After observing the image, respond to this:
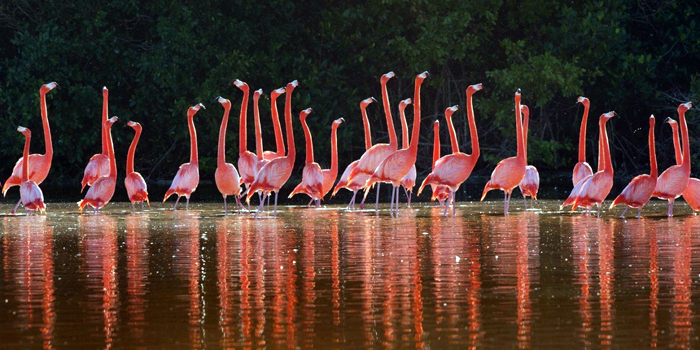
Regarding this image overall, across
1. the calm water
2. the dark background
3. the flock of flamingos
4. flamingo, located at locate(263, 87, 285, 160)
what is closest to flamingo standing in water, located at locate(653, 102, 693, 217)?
the flock of flamingos

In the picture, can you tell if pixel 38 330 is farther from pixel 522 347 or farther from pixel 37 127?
pixel 37 127

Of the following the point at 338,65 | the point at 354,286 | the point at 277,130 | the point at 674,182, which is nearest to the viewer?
the point at 354,286

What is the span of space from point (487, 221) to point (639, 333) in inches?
282

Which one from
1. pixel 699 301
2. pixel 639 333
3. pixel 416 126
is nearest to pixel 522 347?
pixel 639 333

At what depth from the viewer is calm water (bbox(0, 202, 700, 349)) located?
6258mm

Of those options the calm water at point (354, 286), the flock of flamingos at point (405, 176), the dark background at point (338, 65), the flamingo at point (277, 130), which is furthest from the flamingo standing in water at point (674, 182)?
the dark background at point (338, 65)

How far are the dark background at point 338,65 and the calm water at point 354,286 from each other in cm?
1079

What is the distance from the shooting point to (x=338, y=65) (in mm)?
25391

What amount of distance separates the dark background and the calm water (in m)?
10.8

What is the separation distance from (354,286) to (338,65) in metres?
17.7

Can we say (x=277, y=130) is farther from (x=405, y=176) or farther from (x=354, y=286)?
(x=354, y=286)

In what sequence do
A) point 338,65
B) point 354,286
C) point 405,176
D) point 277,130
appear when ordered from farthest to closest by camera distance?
point 338,65 → point 277,130 → point 405,176 → point 354,286

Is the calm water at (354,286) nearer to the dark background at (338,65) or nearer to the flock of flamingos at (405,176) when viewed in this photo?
the flock of flamingos at (405,176)

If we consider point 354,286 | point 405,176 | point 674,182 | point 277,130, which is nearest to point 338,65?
point 277,130
